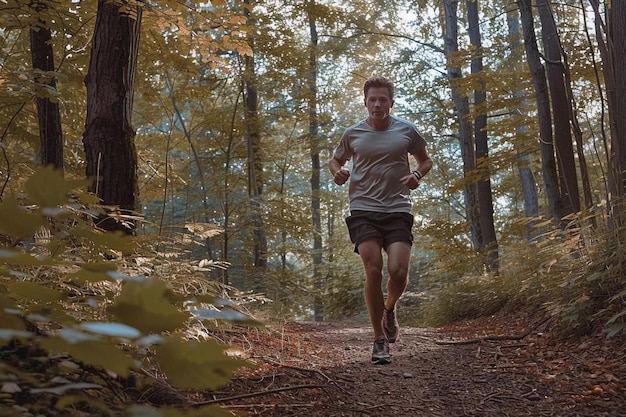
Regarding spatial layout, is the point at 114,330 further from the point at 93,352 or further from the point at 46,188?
the point at 46,188

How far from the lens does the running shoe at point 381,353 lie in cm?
385

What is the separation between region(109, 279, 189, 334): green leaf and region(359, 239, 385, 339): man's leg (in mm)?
3372

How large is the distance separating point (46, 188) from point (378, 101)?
3675mm

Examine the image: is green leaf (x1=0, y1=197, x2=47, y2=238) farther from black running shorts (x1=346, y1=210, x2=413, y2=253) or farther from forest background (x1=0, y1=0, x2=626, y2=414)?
black running shorts (x1=346, y1=210, x2=413, y2=253)

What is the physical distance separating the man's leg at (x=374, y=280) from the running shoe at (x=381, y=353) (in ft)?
0.20

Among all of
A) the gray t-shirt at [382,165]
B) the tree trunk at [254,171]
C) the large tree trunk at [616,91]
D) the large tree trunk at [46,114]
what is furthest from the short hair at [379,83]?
Result: the tree trunk at [254,171]

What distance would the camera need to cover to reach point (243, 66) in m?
11.4

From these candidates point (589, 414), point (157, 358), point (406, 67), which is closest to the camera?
point (157, 358)

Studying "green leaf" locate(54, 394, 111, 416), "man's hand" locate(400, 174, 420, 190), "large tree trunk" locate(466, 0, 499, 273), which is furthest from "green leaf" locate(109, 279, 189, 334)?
"large tree trunk" locate(466, 0, 499, 273)

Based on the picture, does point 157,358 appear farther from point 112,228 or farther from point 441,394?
point 112,228

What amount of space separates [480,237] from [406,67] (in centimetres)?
592

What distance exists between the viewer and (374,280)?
13.4ft

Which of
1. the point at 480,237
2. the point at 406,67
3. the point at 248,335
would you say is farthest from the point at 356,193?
the point at 406,67

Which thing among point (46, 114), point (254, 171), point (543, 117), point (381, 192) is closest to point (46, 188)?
point (381, 192)
